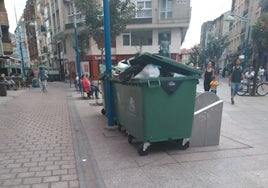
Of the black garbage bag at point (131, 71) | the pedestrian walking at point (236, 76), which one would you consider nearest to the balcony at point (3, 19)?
the pedestrian walking at point (236, 76)

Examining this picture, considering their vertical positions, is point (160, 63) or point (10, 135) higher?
point (160, 63)

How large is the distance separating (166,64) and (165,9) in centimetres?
2323

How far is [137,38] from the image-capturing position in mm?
26391

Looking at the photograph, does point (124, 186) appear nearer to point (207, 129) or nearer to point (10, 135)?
point (207, 129)

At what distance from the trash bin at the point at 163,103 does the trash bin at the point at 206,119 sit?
37 cm

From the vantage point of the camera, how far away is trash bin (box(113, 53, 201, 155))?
12.1ft

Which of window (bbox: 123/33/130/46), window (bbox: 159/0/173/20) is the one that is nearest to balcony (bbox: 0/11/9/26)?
window (bbox: 123/33/130/46)

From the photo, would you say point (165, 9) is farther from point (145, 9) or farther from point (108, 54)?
point (108, 54)

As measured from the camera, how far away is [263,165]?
11.7 ft

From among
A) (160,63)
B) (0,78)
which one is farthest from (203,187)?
(0,78)

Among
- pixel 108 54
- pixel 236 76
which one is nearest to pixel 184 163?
pixel 108 54

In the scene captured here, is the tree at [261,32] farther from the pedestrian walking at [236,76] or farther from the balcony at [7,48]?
the balcony at [7,48]

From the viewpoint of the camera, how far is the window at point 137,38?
26139 mm

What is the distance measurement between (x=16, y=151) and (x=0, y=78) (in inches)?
588
